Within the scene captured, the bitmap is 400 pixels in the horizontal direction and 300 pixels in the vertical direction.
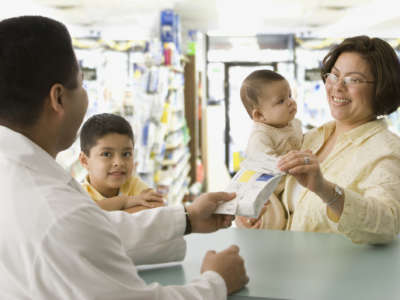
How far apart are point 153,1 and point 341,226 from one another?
21.7 ft

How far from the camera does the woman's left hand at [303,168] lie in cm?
Result: 121

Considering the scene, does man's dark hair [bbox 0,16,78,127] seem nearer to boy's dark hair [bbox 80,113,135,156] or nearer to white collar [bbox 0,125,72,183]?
white collar [bbox 0,125,72,183]

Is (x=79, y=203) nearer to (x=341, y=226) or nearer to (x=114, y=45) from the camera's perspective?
(x=341, y=226)

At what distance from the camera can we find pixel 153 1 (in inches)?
282

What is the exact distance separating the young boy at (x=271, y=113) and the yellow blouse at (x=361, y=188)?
160 millimetres

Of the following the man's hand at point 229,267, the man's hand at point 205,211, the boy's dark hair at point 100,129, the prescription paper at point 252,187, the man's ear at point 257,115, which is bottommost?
the man's hand at point 229,267

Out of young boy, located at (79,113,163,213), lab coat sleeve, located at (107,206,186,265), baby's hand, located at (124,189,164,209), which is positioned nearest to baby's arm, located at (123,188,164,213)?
baby's hand, located at (124,189,164,209)

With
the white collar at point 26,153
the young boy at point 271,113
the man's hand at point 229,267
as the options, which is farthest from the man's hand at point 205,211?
the young boy at point 271,113

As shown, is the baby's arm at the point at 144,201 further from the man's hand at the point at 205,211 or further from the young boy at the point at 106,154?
the man's hand at the point at 205,211

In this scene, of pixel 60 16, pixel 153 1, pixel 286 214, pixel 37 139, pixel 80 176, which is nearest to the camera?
pixel 37 139

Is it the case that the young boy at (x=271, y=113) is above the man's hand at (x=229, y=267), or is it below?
above

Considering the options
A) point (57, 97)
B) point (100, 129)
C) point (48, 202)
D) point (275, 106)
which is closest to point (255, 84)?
point (275, 106)

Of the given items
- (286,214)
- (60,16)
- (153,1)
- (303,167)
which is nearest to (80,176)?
(286,214)

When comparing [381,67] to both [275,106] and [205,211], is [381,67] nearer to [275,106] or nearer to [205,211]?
[275,106]
